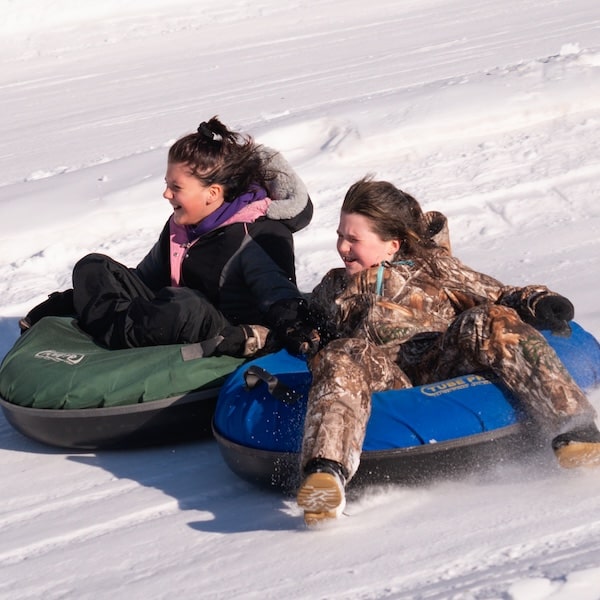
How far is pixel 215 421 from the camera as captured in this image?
3.58m

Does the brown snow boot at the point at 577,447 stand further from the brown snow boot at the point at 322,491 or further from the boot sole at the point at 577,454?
the brown snow boot at the point at 322,491

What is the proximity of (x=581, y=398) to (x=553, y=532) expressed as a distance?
0.46m

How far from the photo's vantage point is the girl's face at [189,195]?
13.9 ft

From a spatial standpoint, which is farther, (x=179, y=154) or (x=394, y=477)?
(x=179, y=154)

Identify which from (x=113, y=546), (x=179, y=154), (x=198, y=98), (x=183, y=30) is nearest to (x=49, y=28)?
(x=183, y=30)

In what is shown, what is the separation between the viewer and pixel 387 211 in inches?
142

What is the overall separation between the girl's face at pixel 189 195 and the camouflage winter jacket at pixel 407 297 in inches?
29.5

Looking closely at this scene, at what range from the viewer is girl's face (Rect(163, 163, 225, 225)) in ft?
13.9

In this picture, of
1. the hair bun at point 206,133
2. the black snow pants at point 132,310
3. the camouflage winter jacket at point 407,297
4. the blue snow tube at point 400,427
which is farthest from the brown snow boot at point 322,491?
the hair bun at point 206,133

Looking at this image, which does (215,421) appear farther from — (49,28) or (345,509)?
(49,28)

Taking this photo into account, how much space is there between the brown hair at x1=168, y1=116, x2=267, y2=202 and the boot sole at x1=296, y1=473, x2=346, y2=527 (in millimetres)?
1702

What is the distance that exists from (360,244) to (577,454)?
A: 3.37 feet

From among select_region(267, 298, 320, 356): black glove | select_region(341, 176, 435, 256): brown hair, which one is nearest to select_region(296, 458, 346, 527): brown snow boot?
select_region(267, 298, 320, 356): black glove

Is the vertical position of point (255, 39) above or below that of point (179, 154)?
below
